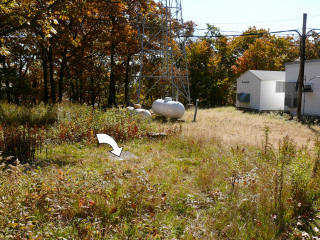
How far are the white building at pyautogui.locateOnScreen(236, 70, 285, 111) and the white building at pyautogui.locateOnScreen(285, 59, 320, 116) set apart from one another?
251 centimetres

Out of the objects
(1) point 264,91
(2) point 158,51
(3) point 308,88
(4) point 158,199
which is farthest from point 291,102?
(4) point 158,199

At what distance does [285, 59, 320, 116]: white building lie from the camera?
2052 cm

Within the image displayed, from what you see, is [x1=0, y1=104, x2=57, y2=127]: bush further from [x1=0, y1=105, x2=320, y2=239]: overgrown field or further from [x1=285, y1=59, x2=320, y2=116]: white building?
[x1=285, y1=59, x2=320, y2=116]: white building

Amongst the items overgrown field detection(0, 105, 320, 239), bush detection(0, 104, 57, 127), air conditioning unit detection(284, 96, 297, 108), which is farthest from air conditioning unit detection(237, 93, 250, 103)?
overgrown field detection(0, 105, 320, 239)

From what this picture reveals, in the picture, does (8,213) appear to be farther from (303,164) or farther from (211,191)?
(303,164)

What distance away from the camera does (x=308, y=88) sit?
2080 cm

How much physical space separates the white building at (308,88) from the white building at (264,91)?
2.51m

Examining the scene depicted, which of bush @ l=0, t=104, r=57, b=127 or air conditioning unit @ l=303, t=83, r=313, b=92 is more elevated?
air conditioning unit @ l=303, t=83, r=313, b=92

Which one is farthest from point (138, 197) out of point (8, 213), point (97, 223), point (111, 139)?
point (111, 139)

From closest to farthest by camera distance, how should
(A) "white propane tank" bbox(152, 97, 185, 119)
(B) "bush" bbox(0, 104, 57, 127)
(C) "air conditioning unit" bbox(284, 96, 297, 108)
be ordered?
(B) "bush" bbox(0, 104, 57, 127), (A) "white propane tank" bbox(152, 97, 185, 119), (C) "air conditioning unit" bbox(284, 96, 297, 108)

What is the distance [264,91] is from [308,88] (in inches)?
178

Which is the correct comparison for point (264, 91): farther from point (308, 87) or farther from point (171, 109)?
point (171, 109)

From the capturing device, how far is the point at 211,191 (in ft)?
17.1

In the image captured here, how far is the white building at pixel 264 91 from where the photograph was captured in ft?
81.9
